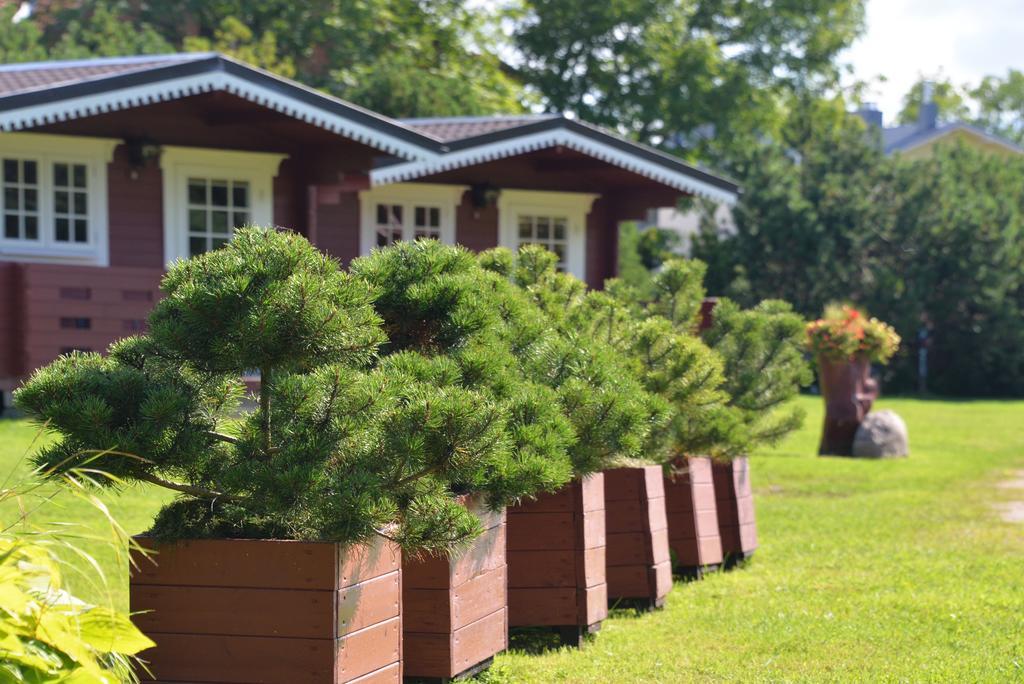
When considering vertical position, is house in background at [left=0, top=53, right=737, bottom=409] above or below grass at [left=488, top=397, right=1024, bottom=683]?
above

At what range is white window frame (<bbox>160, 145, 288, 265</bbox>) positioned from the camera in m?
16.0

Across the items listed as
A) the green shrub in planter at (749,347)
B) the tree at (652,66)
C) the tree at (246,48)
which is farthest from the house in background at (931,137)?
the green shrub in planter at (749,347)

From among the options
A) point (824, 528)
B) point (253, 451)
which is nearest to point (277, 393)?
point (253, 451)

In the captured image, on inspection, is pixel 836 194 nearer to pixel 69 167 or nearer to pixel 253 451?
pixel 69 167

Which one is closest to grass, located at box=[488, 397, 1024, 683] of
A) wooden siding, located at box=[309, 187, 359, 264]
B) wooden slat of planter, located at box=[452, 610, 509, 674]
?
wooden slat of planter, located at box=[452, 610, 509, 674]

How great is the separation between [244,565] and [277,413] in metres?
0.50

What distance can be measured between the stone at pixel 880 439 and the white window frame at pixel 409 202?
5.97 m

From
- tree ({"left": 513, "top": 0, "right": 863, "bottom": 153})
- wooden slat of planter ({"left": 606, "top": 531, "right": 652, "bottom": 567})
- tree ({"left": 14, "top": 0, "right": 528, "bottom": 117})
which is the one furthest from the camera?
tree ({"left": 513, "top": 0, "right": 863, "bottom": 153})

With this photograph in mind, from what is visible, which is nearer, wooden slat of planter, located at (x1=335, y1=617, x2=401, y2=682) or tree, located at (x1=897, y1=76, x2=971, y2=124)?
wooden slat of planter, located at (x1=335, y1=617, x2=401, y2=682)

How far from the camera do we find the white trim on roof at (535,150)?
16.9 metres

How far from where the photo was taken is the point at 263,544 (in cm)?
420

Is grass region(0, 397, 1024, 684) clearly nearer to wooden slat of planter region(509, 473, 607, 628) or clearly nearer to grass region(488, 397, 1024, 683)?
grass region(488, 397, 1024, 683)

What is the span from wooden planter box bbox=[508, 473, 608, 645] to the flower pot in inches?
437

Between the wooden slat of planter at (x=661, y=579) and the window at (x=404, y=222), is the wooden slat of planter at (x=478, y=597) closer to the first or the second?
the wooden slat of planter at (x=661, y=579)
